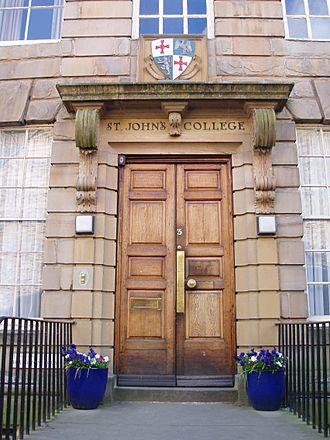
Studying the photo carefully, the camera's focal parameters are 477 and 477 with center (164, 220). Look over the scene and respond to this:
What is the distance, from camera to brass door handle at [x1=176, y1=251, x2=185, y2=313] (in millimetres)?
6133

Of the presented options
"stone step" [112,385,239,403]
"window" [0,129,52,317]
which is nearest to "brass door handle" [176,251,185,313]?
"stone step" [112,385,239,403]

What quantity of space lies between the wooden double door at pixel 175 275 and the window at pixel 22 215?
114 centimetres

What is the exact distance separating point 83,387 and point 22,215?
263 centimetres

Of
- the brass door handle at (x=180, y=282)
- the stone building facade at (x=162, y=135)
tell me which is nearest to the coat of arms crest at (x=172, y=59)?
the stone building facade at (x=162, y=135)

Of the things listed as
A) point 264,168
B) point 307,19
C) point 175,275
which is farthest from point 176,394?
point 307,19

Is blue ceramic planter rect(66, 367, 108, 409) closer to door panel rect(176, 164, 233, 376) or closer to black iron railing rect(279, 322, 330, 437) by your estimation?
door panel rect(176, 164, 233, 376)

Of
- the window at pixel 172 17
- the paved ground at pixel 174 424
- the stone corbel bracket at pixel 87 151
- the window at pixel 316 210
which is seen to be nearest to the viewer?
the paved ground at pixel 174 424

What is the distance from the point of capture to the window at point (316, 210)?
6348 millimetres

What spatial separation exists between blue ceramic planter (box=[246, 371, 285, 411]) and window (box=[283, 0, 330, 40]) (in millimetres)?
5003

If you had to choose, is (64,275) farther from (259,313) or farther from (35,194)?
(259,313)

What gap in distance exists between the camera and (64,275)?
20.2ft

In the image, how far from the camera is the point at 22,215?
662cm

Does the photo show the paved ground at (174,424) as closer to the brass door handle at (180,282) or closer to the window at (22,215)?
the brass door handle at (180,282)

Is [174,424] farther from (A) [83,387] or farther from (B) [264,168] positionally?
(B) [264,168]
